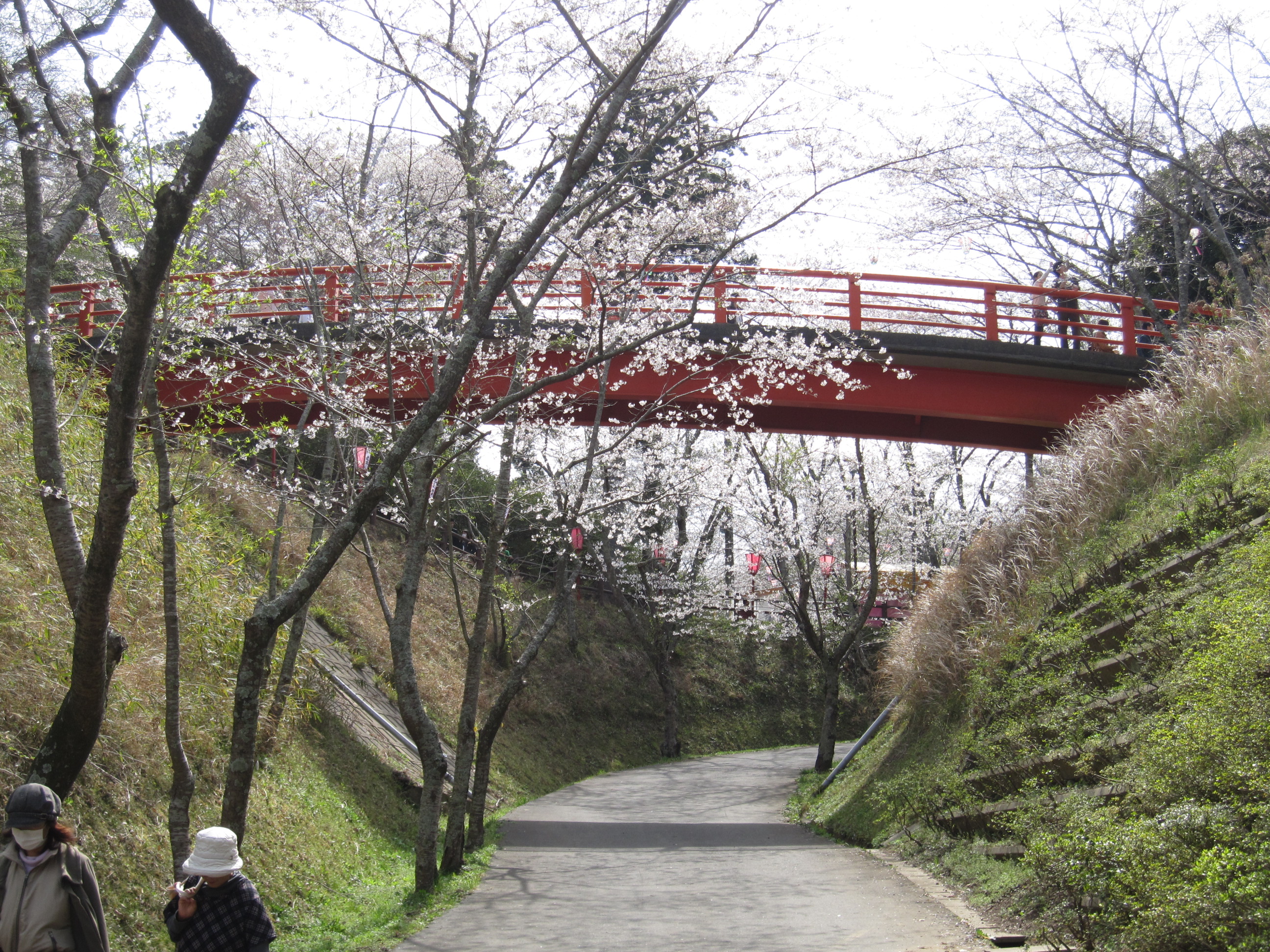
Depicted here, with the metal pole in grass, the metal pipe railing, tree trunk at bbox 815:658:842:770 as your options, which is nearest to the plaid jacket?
the metal pipe railing

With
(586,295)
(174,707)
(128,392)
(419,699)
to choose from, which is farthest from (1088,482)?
(128,392)

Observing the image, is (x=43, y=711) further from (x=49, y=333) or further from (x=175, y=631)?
(x=49, y=333)

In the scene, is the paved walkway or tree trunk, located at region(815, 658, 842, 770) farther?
tree trunk, located at region(815, 658, 842, 770)

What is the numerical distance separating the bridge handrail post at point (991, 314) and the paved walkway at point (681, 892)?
7846 mm

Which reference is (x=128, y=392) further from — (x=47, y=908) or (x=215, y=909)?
(x=215, y=909)

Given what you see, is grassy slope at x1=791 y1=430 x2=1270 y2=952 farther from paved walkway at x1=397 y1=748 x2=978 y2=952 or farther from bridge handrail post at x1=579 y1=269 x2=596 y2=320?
bridge handrail post at x1=579 y1=269 x2=596 y2=320

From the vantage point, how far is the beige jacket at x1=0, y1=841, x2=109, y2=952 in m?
4.03

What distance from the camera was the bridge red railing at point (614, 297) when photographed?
9.06m

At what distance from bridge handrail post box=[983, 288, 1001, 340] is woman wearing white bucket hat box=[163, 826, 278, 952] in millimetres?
12856

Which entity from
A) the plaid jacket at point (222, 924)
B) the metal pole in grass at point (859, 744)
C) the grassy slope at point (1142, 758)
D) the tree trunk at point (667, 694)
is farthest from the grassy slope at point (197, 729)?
the tree trunk at point (667, 694)

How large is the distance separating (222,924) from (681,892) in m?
5.92

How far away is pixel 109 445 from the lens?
15.8ft

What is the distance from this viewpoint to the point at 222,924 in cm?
410

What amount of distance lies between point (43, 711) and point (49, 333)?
2.69m
